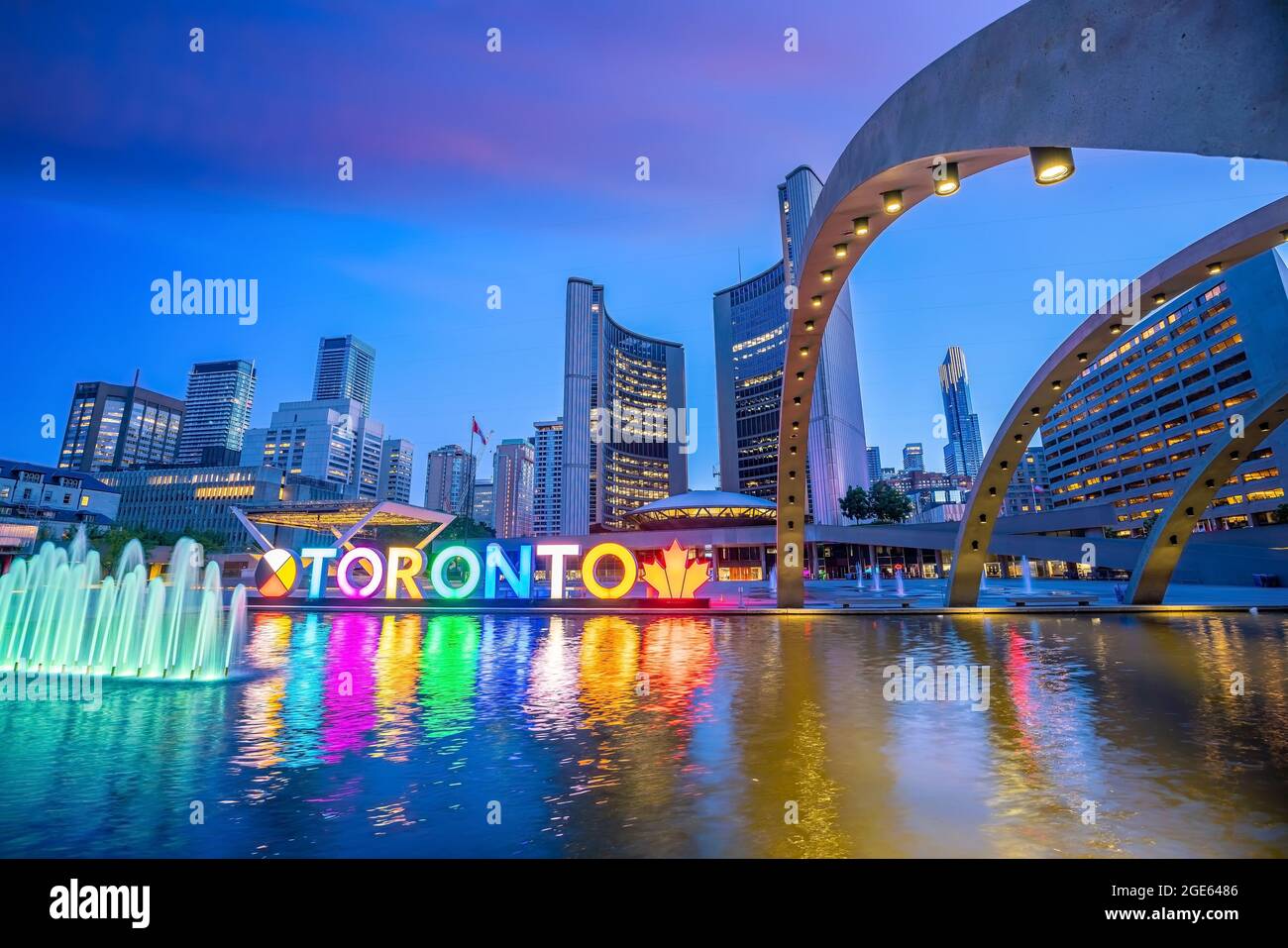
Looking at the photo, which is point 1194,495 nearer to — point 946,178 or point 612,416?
point 946,178

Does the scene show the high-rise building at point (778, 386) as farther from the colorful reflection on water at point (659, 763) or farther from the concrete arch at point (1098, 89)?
the concrete arch at point (1098, 89)

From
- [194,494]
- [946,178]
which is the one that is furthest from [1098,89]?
[194,494]

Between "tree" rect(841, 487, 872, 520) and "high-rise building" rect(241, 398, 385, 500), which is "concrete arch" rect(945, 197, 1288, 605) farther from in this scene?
"high-rise building" rect(241, 398, 385, 500)

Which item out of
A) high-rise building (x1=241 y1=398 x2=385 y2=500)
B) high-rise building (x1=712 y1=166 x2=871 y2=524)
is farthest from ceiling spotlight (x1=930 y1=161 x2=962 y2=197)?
high-rise building (x1=241 y1=398 x2=385 y2=500)

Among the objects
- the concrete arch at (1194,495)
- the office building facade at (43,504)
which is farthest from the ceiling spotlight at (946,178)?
the office building facade at (43,504)

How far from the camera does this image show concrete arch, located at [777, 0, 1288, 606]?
129 inches

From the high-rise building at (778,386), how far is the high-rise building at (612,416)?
32561 mm

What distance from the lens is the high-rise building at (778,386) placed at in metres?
96.7

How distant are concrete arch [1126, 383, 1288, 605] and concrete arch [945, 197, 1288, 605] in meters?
0.67

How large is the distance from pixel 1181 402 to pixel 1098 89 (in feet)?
393
